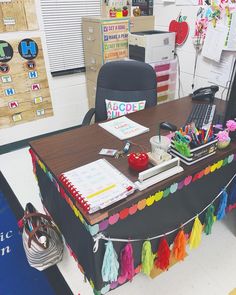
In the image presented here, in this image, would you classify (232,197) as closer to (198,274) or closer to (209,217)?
(209,217)

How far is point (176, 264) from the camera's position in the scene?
5.00 feet

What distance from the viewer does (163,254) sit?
4.28ft

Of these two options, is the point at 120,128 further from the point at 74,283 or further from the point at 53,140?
the point at 74,283

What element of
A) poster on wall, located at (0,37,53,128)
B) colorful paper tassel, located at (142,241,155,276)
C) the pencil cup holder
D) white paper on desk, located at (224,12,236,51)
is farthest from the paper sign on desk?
poster on wall, located at (0,37,53,128)

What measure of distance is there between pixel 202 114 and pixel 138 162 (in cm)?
76

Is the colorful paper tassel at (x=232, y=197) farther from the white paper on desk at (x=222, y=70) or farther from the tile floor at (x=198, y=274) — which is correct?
the white paper on desk at (x=222, y=70)

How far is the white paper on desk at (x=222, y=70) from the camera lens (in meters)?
2.28

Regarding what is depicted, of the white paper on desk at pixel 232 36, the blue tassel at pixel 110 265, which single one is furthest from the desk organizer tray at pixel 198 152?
the white paper on desk at pixel 232 36

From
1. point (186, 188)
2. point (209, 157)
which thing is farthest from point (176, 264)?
point (209, 157)

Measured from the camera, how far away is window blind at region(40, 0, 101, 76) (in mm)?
2658

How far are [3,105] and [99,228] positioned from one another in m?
2.22

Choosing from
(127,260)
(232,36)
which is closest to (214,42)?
(232,36)

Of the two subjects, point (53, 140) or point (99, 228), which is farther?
point (53, 140)

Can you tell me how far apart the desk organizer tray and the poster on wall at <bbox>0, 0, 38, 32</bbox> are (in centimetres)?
214
